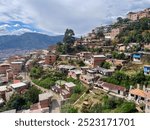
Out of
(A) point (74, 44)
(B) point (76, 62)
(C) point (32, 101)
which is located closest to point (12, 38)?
(A) point (74, 44)

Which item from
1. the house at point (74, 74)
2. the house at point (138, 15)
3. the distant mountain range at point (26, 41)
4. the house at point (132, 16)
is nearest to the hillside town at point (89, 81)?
the house at point (74, 74)

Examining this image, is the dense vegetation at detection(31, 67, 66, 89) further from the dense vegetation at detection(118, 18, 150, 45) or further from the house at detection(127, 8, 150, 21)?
the house at detection(127, 8, 150, 21)

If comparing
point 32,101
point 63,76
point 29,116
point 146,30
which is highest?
point 146,30

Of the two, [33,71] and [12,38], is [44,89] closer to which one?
[33,71]

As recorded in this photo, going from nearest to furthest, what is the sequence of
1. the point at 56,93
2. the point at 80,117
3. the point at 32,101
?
the point at 80,117 < the point at 32,101 < the point at 56,93

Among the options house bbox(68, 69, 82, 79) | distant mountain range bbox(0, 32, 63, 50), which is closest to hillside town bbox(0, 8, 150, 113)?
house bbox(68, 69, 82, 79)

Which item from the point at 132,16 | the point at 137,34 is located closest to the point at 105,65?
the point at 137,34

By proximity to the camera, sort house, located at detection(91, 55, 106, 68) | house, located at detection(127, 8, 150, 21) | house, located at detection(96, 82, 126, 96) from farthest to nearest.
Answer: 1. house, located at detection(127, 8, 150, 21)
2. house, located at detection(91, 55, 106, 68)
3. house, located at detection(96, 82, 126, 96)

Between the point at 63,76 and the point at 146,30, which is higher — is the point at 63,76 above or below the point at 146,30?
below
